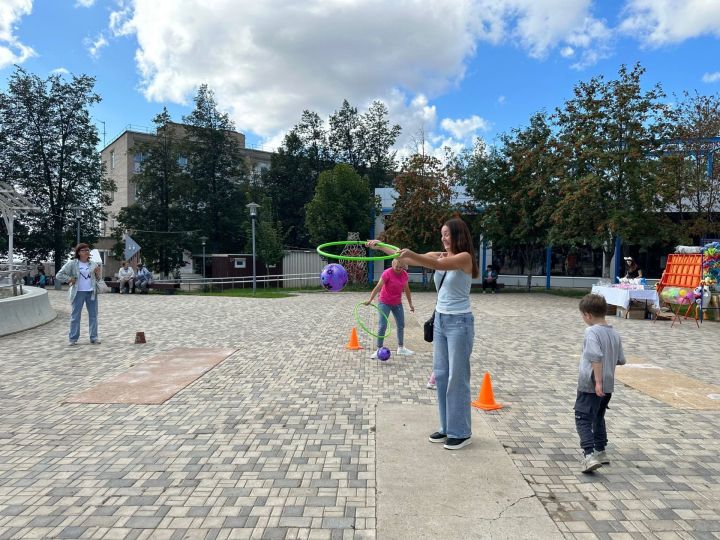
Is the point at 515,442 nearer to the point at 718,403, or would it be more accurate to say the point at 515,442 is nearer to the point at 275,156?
the point at 718,403

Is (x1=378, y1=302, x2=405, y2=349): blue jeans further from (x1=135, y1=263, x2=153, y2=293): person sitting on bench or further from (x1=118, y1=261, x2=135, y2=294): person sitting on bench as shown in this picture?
(x1=118, y1=261, x2=135, y2=294): person sitting on bench

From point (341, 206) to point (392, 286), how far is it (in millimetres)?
23275

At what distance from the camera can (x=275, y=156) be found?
49.4 metres

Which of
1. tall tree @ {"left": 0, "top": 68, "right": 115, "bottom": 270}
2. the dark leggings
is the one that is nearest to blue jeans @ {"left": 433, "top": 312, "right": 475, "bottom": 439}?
the dark leggings

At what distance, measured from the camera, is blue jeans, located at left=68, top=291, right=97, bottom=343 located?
9633mm

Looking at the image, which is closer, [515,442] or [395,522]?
[395,522]

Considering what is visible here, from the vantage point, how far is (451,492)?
142 inches

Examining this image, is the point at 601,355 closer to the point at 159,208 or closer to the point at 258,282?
→ the point at 258,282

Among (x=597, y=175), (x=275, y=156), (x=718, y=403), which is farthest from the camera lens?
(x=275, y=156)

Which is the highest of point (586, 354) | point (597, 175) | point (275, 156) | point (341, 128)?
point (341, 128)

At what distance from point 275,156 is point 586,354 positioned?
48238mm

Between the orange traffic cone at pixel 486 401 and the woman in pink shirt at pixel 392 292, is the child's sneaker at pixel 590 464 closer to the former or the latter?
the orange traffic cone at pixel 486 401

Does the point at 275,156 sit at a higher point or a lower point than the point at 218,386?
higher

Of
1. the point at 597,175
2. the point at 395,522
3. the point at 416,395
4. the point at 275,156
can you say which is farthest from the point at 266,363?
the point at 275,156
